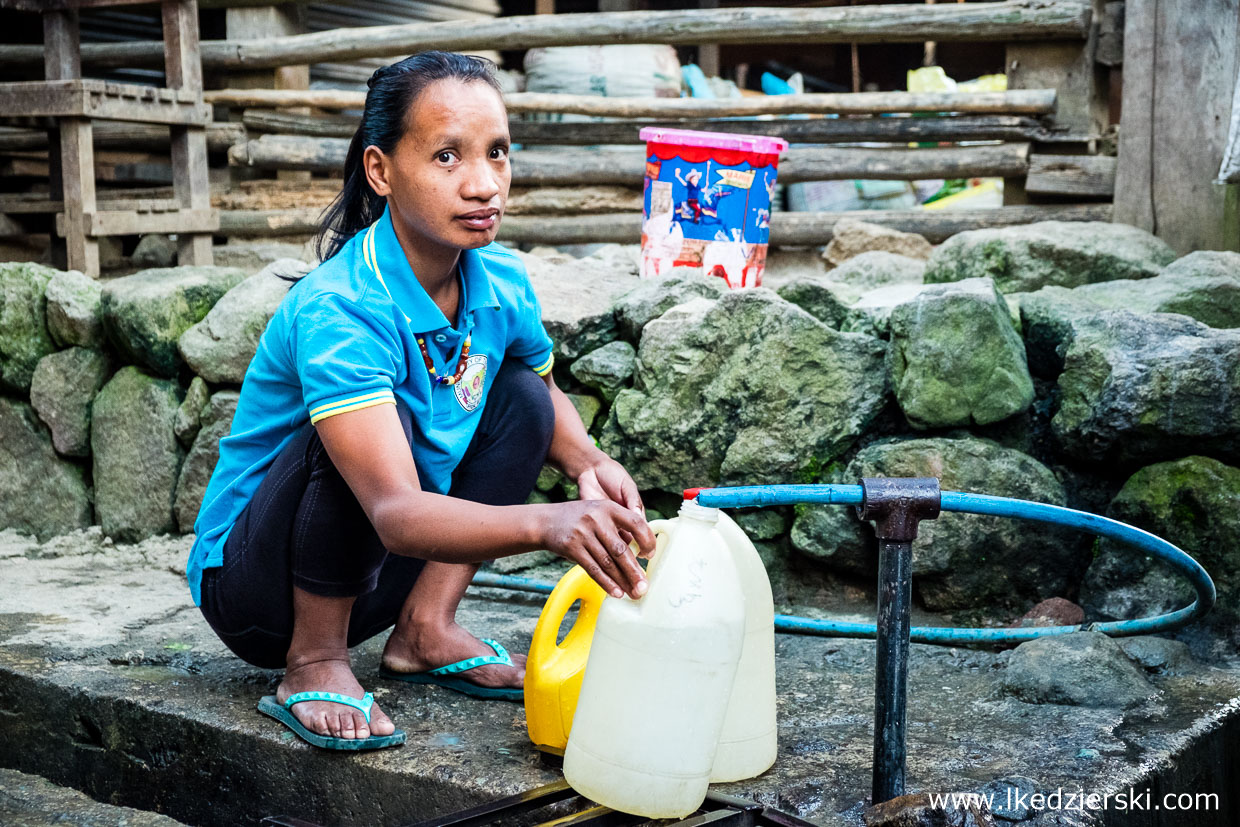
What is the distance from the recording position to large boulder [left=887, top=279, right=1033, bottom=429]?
276 cm

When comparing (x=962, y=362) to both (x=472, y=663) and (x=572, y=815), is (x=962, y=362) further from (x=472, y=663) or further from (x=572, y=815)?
(x=572, y=815)

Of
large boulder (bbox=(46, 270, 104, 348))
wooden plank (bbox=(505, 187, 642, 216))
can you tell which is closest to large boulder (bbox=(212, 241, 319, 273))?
wooden plank (bbox=(505, 187, 642, 216))

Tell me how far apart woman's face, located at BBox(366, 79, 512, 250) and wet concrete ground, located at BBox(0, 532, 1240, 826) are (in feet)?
2.76

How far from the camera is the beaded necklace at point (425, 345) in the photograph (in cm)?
201

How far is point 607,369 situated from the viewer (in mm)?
3145

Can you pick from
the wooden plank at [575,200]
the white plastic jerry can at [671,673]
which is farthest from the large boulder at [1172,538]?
the wooden plank at [575,200]

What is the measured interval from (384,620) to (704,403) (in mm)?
1059

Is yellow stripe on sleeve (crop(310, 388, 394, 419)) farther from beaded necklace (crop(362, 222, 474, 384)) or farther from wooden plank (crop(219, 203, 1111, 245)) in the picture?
wooden plank (crop(219, 203, 1111, 245))

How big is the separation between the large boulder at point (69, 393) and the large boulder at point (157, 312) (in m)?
0.12

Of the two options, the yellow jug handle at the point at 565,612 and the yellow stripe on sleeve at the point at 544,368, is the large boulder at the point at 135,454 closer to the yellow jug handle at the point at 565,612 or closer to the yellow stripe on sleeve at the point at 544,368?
the yellow stripe on sleeve at the point at 544,368

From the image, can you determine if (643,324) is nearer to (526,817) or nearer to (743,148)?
(743,148)

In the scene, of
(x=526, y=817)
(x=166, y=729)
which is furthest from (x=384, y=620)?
(x=526, y=817)

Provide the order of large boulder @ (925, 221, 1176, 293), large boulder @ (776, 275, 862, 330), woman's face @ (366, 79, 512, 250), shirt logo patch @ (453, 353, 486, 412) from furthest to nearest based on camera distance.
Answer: large boulder @ (925, 221, 1176, 293) < large boulder @ (776, 275, 862, 330) < shirt logo patch @ (453, 353, 486, 412) < woman's face @ (366, 79, 512, 250)

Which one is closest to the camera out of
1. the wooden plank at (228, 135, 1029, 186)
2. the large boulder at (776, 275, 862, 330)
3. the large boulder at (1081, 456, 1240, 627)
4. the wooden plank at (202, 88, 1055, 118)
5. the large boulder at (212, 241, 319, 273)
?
the large boulder at (1081, 456, 1240, 627)
